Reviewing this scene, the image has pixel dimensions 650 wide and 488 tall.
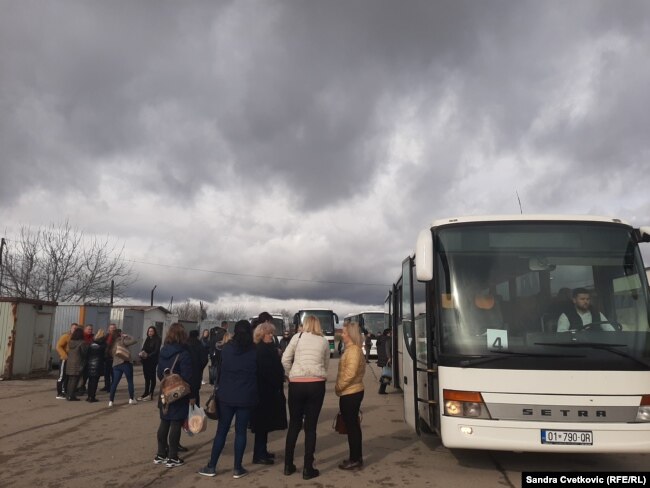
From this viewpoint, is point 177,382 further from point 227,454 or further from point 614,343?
point 614,343

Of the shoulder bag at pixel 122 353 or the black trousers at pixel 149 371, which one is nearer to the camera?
the shoulder bag at pixel 122 353

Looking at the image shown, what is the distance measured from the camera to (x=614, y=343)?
203 inches

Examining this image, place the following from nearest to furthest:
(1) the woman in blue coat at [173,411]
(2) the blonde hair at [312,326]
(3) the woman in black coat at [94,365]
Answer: (2) the blonde hair at [312,326], (1) the woman in blue coat at [173,411], (3) the woman in black coat at [94,365]

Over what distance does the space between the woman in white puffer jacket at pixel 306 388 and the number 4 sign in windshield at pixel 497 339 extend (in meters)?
1.83

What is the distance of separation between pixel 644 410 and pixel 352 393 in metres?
3.07

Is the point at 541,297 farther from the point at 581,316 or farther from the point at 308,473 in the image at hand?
the point at 308,473

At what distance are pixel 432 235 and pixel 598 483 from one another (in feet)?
10.1

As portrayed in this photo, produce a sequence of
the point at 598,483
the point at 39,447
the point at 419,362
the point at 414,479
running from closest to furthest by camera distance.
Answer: the point at 598,483 < the point at 414,479 < the point at 419,362 < the point at 39,447

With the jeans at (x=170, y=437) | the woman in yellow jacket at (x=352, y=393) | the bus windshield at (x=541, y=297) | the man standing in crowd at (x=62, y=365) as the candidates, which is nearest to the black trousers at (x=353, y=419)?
the woman in yellow jacket at (x=352, y=393)

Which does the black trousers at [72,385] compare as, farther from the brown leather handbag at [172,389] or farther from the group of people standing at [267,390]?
the brown leather handbag at [172,389]

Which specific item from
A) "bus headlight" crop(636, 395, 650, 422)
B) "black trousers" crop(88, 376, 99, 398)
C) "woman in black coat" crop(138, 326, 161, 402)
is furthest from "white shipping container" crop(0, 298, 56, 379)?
"bus headlight" crop(636, 395, 650, 422)

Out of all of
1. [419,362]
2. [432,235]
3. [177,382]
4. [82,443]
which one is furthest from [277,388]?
[82,443]

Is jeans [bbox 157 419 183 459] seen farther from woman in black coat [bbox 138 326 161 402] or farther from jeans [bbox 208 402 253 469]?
woman in black coat [bbox 138 326 161 402]

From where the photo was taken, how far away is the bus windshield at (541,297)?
5156 millimetres
